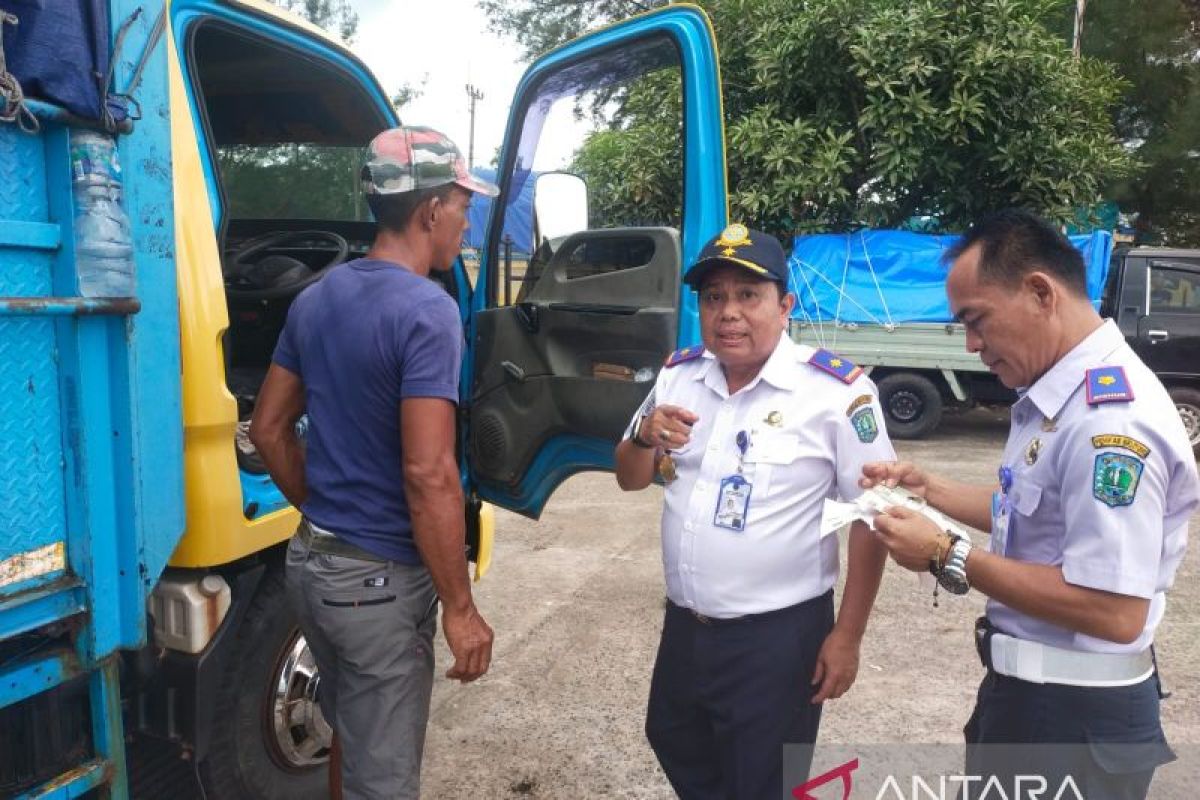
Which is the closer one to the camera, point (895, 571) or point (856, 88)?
point (895, 571)

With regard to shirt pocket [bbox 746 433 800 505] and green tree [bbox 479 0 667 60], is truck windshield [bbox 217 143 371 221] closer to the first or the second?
shirt pocket [bbox 746 433 800 505]

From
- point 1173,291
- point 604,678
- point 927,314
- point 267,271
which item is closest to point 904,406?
point 927,314

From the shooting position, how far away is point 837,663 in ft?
5.40

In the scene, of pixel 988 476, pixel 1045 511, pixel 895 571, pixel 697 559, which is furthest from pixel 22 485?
pixel 988 476

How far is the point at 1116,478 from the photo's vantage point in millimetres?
1206

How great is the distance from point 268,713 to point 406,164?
4.63 feet

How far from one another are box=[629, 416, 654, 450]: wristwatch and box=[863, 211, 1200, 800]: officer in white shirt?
0.56 metres

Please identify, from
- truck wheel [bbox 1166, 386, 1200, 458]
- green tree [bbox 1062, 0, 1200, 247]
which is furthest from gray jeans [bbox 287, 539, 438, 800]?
green tree [bbox 1062, 0, 1200, 247]

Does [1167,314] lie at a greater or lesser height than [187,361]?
greater

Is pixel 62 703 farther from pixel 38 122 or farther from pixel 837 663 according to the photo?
pixel 837 663

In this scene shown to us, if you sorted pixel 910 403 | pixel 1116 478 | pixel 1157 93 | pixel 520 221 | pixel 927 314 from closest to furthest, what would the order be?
pixel 1116 478 → pixel 520 221 → pixel 927 314 → pixel 910 403 → pixel 1157 93

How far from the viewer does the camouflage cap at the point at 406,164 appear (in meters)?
1.71

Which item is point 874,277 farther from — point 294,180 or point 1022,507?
point 1022,507

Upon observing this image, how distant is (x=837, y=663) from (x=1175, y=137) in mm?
14595
